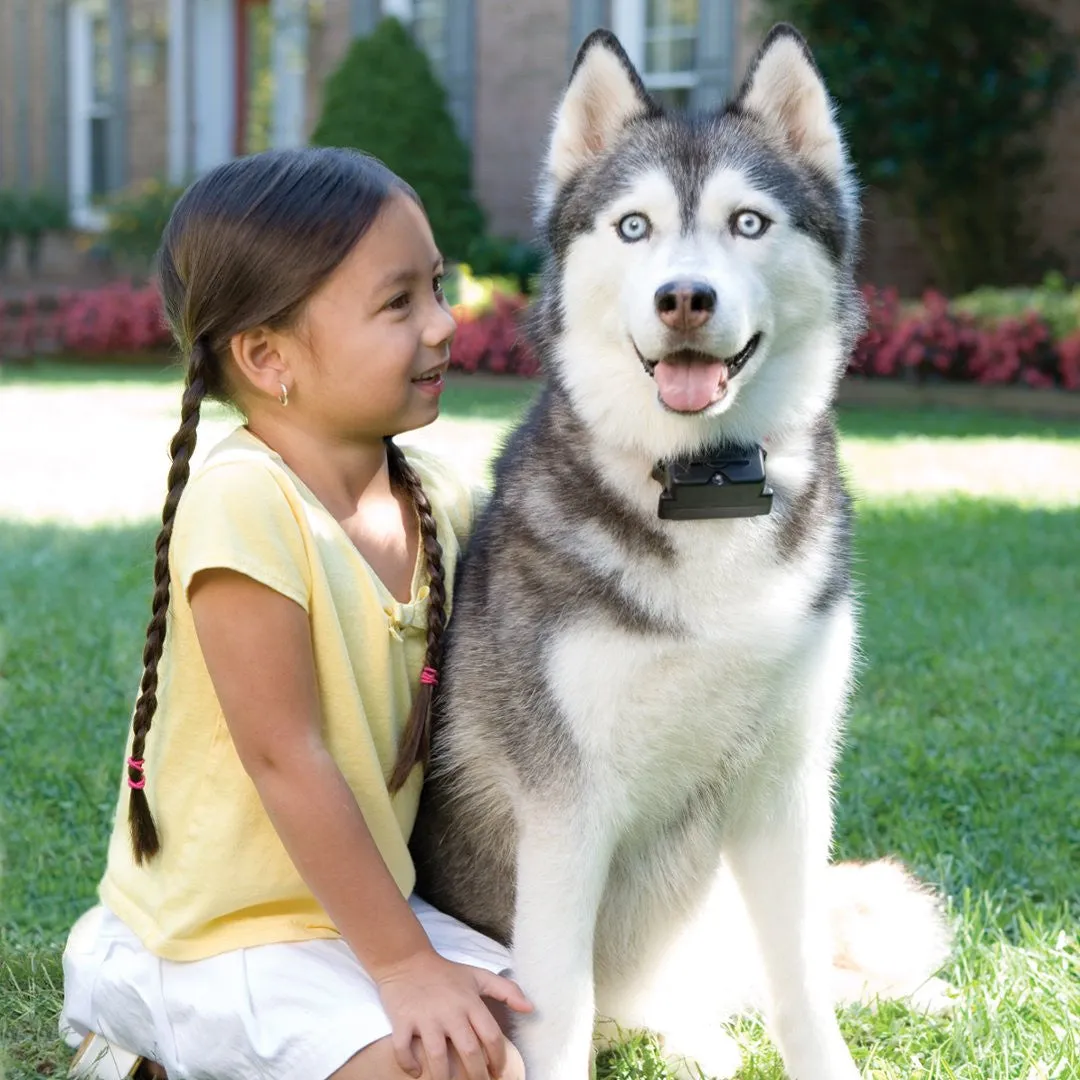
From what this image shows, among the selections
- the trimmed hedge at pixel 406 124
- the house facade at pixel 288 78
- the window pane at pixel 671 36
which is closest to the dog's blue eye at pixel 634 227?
the house facade at pixel 288 78

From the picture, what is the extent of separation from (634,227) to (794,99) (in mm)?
372

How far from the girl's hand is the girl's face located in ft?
2.71

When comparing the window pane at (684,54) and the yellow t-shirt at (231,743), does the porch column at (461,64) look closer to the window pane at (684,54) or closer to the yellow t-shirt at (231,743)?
the window pane at (684,54)

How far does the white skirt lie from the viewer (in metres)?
2.11

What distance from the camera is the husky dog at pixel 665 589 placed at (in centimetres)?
209

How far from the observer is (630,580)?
2111 mm

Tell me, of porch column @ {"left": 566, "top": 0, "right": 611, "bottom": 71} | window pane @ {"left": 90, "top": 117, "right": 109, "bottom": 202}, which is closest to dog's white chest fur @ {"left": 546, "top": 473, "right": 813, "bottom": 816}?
porch column @ {"left": 566, "top": 0, "right": 611, "bottom": 71}

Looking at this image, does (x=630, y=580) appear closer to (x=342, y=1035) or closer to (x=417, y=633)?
(x=417, y=633)

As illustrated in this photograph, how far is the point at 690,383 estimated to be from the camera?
6.77ft

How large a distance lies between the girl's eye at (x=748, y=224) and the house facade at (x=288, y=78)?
31.5ft

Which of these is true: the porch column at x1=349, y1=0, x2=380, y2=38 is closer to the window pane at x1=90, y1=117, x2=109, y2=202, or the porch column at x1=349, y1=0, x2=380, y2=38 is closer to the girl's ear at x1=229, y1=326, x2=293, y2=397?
the window pane at x1=90, y1=117, x2=109, y2=202

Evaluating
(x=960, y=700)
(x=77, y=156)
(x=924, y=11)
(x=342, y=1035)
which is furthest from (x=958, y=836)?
(x=77, y=156)

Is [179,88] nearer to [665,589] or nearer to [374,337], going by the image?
[374,337]

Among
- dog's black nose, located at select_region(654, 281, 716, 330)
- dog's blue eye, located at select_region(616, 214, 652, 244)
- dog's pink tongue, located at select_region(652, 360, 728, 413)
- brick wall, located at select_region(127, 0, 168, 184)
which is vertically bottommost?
dog's pink tongue, located at select_region(652, 360, 728, 413)
